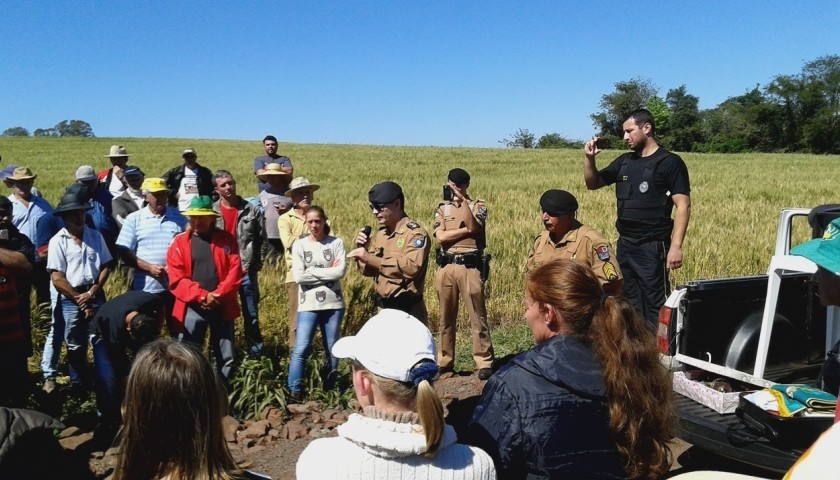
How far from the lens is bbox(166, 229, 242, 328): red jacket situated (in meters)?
5.05

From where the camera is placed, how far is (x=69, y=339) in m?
5.20

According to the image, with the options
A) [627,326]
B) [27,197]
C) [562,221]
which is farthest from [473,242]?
[27,197]

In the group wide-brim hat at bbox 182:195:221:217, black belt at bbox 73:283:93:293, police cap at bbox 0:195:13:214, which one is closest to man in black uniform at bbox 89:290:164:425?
black belt at bbox 73:283:93:293

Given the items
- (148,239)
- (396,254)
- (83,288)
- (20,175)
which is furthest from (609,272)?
(20,175)

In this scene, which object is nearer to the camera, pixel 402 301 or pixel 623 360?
pixel 623 360

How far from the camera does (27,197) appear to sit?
7129mm

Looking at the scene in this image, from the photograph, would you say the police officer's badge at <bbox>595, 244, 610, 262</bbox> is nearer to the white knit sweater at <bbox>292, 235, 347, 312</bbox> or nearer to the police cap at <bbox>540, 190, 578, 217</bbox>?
the police cap at <bbox>540, 190, 578, 217</bbox>

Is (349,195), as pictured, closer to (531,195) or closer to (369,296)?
(531,195)

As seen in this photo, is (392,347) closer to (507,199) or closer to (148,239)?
(148,239)

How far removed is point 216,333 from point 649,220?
3620 millimetres

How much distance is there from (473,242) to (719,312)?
214cm

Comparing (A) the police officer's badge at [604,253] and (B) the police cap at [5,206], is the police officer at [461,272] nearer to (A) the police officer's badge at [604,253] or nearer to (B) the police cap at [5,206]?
(A) the police officer's badge at [604,253]

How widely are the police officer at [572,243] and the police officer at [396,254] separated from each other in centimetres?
95

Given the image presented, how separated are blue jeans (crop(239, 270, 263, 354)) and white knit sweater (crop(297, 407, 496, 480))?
4415 millimetres
